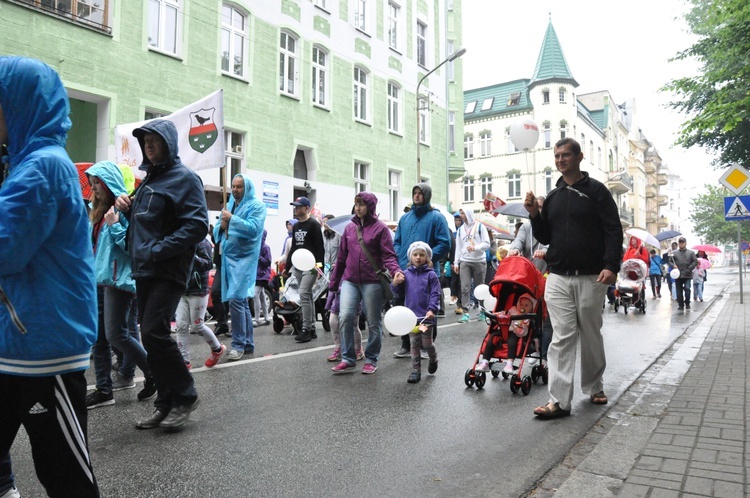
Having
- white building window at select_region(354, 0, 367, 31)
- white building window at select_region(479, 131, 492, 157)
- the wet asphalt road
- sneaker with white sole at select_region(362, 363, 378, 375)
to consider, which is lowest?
the wet asphalt road

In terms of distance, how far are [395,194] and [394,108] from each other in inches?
147

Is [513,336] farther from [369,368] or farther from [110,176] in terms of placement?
[110,176]

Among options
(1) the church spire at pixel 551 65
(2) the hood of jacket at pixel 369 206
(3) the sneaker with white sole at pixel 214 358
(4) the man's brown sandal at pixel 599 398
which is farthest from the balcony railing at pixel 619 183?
(3) the sneaker with white sole at pixel 214 358

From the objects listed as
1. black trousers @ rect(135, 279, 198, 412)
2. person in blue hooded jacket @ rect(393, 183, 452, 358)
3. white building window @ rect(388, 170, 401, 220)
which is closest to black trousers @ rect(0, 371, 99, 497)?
black trousers @ rect(135, 279, 198, 412)

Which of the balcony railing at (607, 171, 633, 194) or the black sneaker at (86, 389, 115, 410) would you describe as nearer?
the black sneaker at (86, 389, 115, 410)

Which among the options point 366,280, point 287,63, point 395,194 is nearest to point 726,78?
point 366,280

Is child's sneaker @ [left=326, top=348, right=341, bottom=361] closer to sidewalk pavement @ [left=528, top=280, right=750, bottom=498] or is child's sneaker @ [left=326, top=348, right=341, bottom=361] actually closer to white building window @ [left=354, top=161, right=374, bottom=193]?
sidewalk pavement @ [left=528, top=280, right=750, bottom=498]

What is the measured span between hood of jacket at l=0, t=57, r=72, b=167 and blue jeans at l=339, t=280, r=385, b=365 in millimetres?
4403

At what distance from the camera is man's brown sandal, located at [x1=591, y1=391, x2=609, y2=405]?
5.20 meters

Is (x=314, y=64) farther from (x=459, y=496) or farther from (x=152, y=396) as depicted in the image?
(x=459, y=496)

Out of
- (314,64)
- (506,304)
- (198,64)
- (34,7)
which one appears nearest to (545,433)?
(506,304)

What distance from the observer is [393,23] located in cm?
2648

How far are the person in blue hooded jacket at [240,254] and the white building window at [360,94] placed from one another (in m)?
16.9

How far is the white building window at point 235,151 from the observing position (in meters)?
18.3
